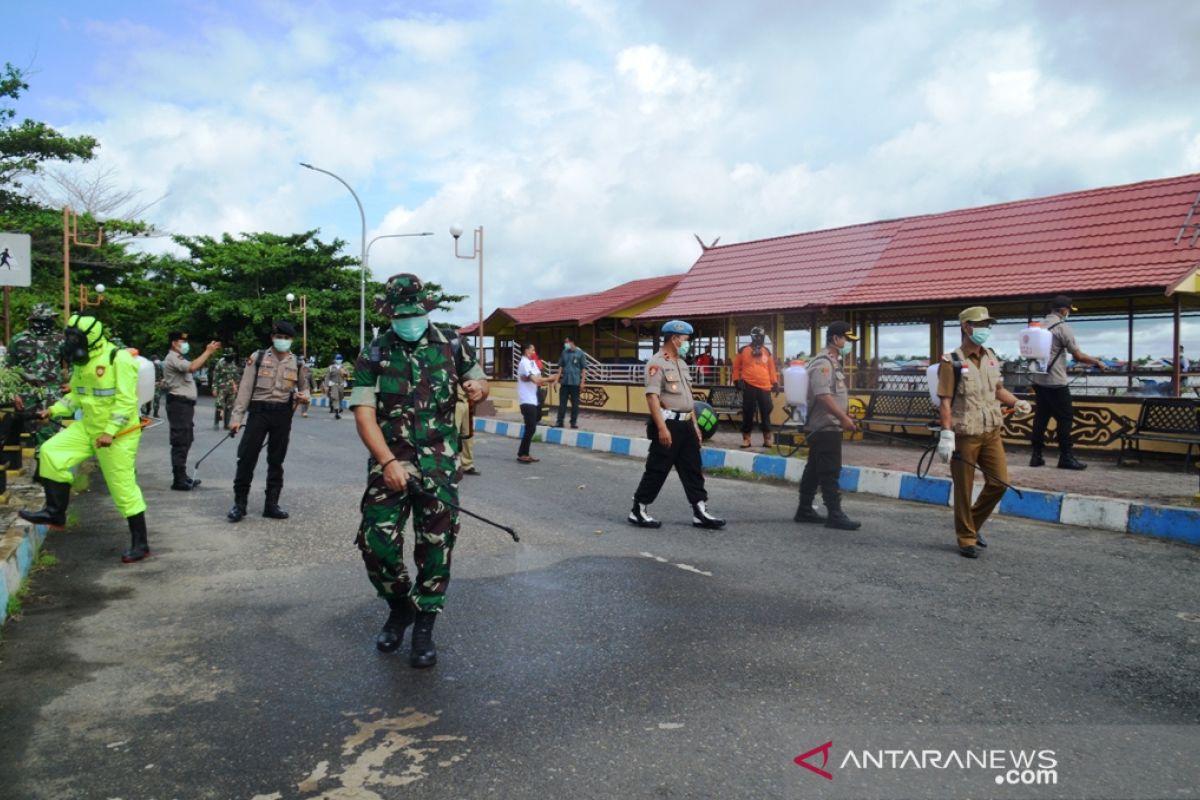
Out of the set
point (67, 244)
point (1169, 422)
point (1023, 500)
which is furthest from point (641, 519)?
point (67, 244)

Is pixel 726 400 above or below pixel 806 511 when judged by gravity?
above

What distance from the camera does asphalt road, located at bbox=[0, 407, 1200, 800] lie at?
2.83 meters

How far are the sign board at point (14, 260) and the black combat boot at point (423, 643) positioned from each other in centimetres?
761

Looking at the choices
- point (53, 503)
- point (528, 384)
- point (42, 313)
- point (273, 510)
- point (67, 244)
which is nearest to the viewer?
point (53, 503)

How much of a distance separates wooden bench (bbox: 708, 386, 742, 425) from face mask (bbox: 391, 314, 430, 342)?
41.5 feet

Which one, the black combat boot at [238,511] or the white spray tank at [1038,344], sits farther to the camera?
the white spray tank at [1038,344]

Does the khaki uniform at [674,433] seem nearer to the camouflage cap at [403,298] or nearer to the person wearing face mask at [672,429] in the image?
the person wearing face mask at [672,429]

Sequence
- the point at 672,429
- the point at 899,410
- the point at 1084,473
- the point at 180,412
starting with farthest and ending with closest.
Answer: the point at 899,410, the point at 1084,473, the point at 180,412, the point at 672,429

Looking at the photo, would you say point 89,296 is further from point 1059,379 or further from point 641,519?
point 1059,379

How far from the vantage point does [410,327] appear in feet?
12.6

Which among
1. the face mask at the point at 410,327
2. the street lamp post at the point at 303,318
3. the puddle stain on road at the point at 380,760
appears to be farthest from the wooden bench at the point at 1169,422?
the street lamp post at the point at 303,318

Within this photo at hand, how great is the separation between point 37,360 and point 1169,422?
1236cm

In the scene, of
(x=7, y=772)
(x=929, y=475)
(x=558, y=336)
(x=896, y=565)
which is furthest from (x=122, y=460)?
(x=558, y=336)

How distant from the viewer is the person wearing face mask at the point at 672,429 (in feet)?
22.4
